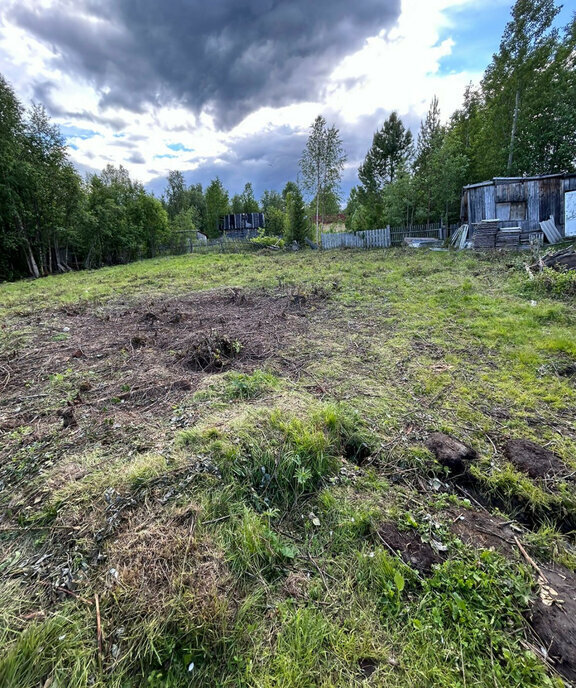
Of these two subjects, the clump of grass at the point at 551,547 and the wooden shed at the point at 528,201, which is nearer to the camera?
the clump of grass at the point at 551,547

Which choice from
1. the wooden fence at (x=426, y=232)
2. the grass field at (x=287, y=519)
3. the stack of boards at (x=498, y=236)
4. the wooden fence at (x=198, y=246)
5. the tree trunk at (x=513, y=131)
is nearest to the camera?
the grass field at (x=287, y=519)

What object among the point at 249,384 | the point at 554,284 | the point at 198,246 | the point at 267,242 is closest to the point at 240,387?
the point at 249,384

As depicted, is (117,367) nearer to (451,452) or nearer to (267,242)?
(451,452)

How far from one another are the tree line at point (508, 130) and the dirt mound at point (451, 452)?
18.9 meters

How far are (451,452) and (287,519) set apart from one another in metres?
1.41

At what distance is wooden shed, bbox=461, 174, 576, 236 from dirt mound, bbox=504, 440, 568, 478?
14.6 metres

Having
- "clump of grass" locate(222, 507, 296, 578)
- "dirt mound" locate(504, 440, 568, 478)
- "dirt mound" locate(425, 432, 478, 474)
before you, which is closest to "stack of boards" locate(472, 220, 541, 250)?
"dirt mound" locate(504, 440, 568, 478)

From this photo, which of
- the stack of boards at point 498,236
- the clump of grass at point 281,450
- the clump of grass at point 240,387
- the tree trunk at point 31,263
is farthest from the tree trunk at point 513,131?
the tree trunk at point 31,263

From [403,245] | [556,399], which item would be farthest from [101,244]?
[556,399]

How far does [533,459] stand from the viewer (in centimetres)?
235

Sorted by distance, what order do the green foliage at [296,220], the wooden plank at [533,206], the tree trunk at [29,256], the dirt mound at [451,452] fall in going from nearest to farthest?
1. the dirt mound at [451,452]
2. the wooden plank at [533,206]
3. the tree trunk at [29,256]
4. the green foliage at [296,220]

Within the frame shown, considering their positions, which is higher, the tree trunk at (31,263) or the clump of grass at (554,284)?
Answer: the tree trunk at (31,263)

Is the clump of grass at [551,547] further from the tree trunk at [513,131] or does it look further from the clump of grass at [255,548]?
the tree trunk at [513,131]

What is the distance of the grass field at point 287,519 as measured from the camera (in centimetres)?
131
